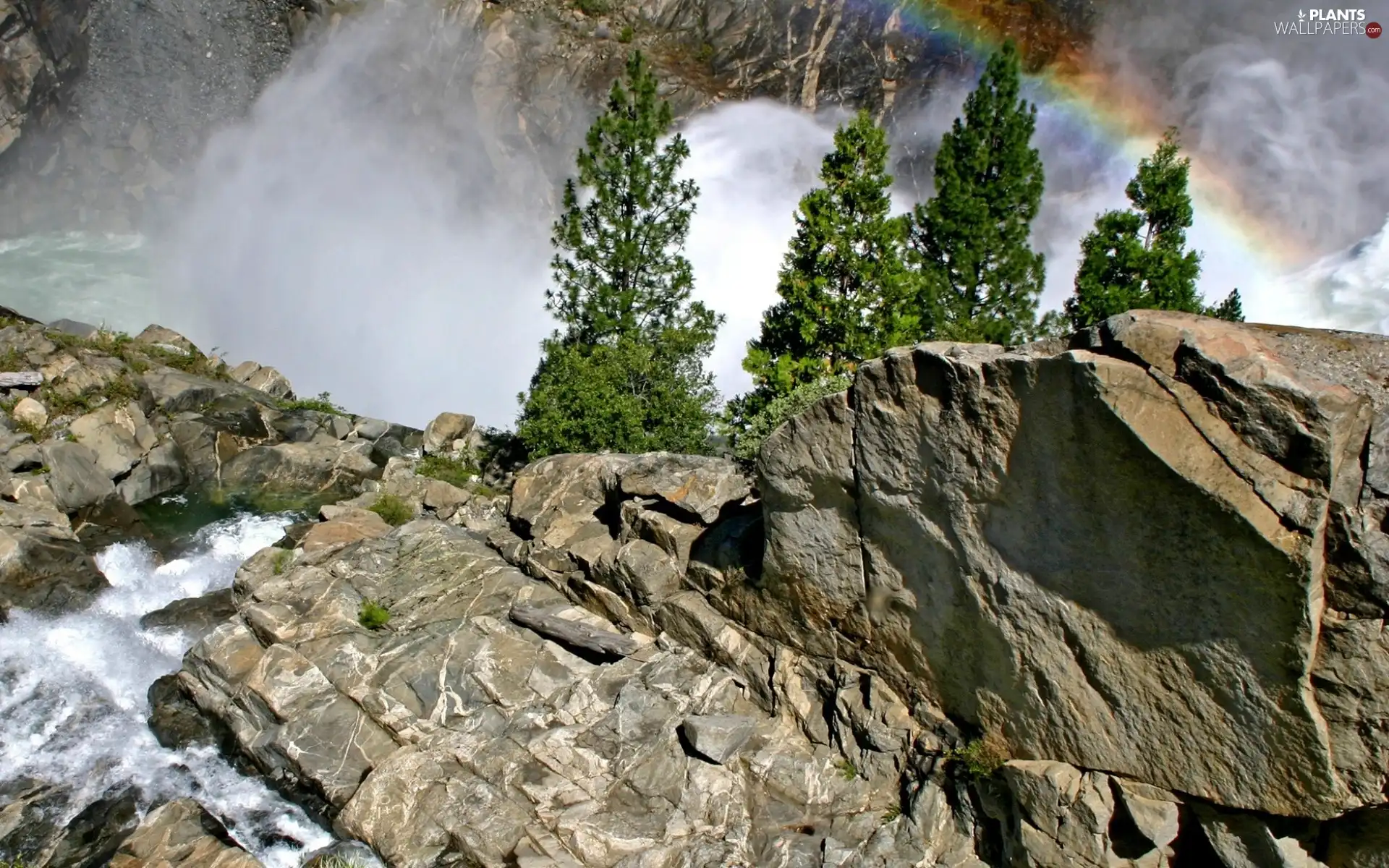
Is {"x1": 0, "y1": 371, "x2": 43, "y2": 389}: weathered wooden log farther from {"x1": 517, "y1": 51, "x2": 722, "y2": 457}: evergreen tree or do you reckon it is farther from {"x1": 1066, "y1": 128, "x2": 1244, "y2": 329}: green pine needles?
{"x1": 1066, "y1": 128, "x2": 1244, "y2": 329}: green pine needles

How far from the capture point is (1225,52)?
48.9 meters

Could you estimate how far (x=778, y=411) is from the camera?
2069 centimetres

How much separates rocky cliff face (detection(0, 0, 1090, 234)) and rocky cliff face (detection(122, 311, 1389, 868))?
42.9m

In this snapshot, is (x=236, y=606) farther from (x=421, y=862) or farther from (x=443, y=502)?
(x=421, y=862)

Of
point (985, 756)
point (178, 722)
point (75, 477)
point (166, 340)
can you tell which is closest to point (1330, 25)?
point (985, 756)

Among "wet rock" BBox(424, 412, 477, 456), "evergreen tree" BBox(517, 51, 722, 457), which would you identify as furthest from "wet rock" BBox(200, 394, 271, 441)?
"evergreen tree" BBox(517, 51, 722, 457)

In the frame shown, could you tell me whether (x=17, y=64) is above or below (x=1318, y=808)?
Result: above

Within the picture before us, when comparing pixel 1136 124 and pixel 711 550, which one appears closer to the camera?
pixel 711 550

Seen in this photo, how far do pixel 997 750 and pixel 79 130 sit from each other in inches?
2273

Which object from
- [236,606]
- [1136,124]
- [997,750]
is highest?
[1136,124]

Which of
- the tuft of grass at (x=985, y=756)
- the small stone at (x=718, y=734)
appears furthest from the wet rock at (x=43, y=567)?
the tuft of grass at (x=985, y=756)

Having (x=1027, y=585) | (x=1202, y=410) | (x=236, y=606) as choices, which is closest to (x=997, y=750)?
(x=1027, y=585)

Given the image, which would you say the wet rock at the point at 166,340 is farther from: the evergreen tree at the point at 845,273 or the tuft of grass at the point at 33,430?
the evergreen tree at the point at 845,273

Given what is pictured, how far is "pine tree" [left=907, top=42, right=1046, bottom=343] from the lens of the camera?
27047 millimetres
